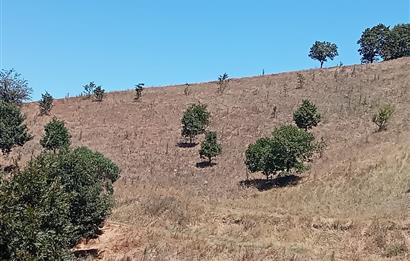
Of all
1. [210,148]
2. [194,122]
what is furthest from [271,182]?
[194,122]

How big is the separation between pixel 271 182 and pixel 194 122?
1472 centimetres

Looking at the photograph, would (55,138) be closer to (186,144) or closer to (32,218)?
(186,144)

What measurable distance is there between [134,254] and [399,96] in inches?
1780

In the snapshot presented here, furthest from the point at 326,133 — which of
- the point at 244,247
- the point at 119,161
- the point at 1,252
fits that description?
the point at 1,252

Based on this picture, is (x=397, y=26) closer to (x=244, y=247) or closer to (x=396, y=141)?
(x=396, y=141)

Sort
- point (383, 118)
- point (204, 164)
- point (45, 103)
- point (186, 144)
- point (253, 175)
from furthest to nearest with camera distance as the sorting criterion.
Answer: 1. point (45, 103)
2. point (186, 144)
3. point (383, 118)
4. point (204, 164)
5. point (253, 175)

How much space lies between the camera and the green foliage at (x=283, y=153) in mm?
38666

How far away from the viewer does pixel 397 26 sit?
92.5 m

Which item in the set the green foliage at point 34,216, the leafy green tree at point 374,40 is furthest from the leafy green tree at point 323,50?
the green foliage at point 34,216

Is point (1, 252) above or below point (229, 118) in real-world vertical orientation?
below

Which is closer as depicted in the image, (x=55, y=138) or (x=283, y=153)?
(x=283, y=153)

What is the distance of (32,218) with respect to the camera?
1329cm

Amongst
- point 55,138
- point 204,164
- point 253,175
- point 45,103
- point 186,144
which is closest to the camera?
point 253,175

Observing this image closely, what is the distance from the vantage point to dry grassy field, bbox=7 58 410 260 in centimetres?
2456
